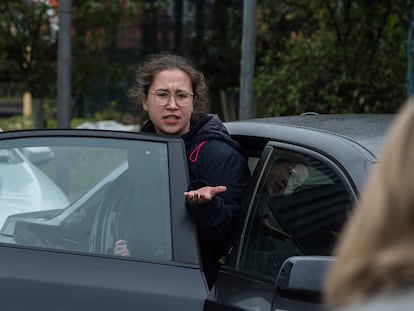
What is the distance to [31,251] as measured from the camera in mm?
3441

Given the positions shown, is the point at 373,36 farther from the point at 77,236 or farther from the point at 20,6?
the point at 77,236

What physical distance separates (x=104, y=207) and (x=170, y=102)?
0.48 meters

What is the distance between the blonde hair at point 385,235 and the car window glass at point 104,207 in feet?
6.05

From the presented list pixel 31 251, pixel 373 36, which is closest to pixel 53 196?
pixel 31 251

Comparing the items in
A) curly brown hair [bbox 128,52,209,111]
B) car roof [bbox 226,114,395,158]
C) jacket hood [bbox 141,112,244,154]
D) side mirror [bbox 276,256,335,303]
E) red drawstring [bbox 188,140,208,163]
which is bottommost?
side mirror [bbox 276,256,335,303]

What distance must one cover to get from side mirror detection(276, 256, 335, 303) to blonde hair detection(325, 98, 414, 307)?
1241 mm

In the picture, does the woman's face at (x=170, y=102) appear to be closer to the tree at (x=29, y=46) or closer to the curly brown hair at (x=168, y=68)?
the curly brown hair at (x=168, y=68)

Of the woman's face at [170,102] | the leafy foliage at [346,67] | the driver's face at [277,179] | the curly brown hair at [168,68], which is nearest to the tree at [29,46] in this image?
the leafy foliage at [346,67]

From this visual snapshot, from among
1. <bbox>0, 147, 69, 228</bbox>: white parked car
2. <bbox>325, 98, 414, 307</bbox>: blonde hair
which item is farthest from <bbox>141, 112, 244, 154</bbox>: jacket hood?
<bbox>325, 98, 414, 307</bbox>: blonde hair

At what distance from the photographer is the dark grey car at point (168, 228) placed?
3193 millimetres

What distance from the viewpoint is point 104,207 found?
366cm

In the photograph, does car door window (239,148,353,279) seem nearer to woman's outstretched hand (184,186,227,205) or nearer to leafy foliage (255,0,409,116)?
woman's outstretched hand (184,186,227,205)

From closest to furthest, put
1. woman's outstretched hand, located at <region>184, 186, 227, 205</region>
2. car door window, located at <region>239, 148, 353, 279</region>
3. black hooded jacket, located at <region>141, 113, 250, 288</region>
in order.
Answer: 1. car door window, located at <region>239, 148, 353, 279</region>
2. woman's outstretched hand, located at <region>184, 186, 227, 205</region>
3. black hooded jacket, located at <region>141, 113, 250, 288</region>

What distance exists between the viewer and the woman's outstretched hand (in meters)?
3.32
